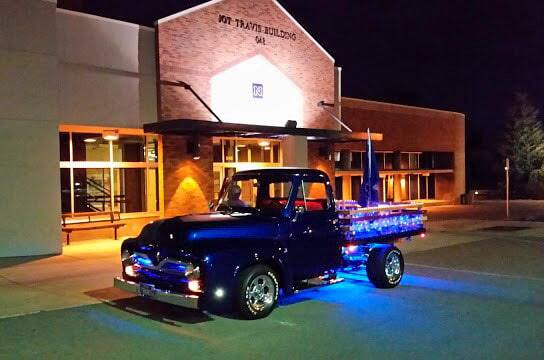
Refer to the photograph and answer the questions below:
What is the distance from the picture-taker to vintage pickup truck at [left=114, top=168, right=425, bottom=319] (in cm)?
793

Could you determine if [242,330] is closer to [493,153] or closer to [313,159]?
[313,159]

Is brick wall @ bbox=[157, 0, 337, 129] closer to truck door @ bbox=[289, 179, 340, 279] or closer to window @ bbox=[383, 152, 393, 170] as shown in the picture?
window @ bbox=[383, 152, 393, 170]

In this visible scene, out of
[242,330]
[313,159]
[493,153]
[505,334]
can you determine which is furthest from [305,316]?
[493,153]

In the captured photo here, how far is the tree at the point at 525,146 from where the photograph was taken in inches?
1690

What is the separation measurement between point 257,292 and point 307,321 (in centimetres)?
77

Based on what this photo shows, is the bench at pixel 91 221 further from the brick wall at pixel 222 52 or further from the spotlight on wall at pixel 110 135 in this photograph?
the brick wall at pixel 222 52

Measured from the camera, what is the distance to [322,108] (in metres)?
23.8

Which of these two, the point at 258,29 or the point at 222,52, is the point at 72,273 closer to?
the point at 222,52

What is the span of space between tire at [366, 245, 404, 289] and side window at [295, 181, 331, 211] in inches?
52.7

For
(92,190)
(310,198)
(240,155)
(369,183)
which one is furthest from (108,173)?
(310,198)

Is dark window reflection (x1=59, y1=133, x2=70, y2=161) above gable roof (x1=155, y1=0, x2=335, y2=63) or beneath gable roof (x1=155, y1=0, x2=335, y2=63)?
beneath

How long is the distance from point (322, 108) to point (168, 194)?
301 inches

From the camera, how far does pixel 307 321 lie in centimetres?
833

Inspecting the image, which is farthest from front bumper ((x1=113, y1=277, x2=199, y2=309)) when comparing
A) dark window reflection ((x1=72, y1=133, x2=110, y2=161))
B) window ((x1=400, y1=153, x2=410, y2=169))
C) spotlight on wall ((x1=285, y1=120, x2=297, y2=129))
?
window ((x1=400, y1=153, x2=410, y2=169))
